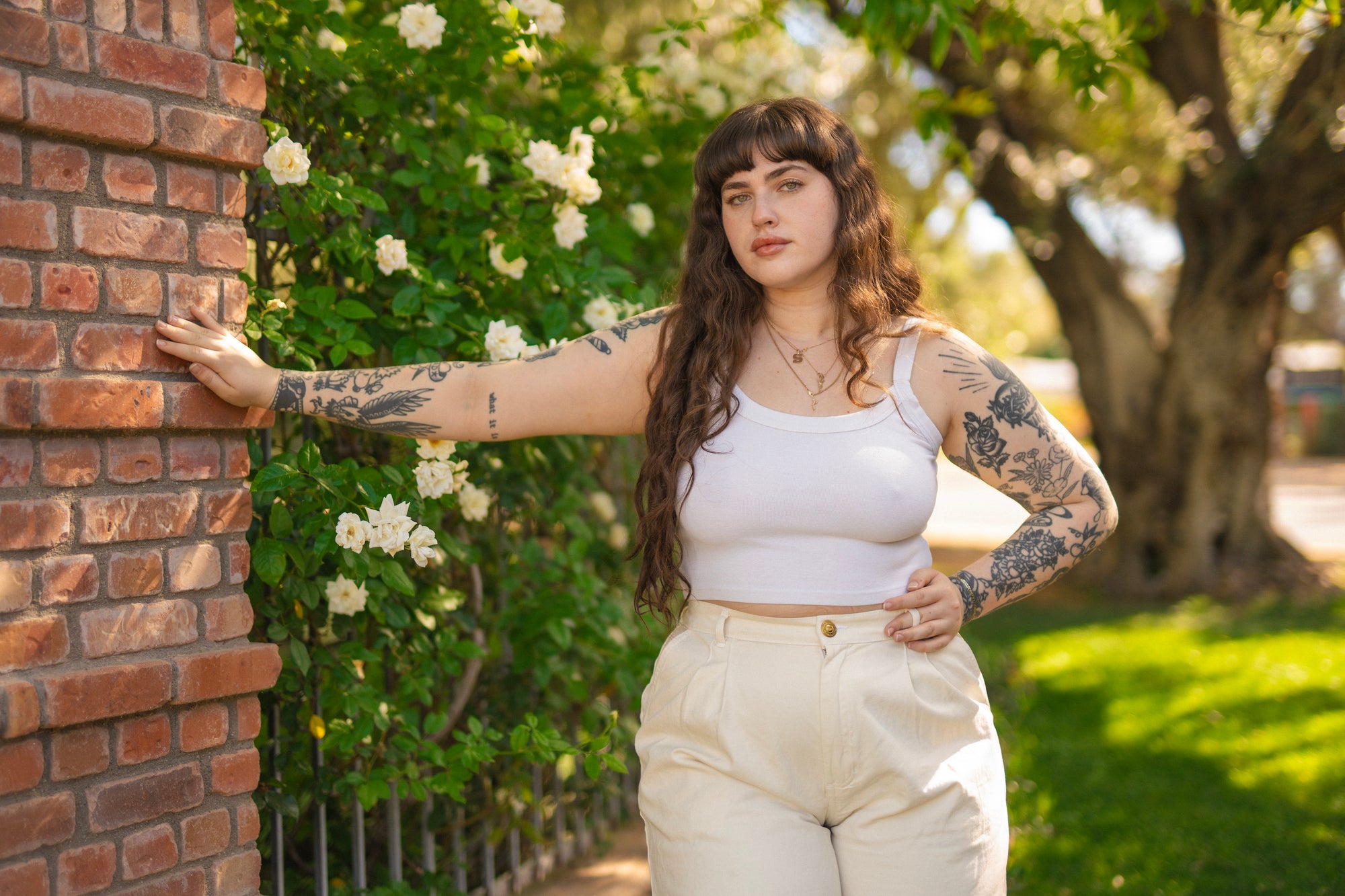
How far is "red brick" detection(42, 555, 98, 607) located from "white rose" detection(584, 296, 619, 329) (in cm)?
143

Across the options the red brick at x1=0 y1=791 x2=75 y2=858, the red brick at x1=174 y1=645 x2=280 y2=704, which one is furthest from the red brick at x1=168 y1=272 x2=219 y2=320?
the red brick at x1=0 y1=791 x2=75 y2=858

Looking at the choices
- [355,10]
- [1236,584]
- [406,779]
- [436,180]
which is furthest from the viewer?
[1236,584]

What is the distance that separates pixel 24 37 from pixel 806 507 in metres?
1.46

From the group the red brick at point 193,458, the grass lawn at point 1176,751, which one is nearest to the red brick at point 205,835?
the red brick at point 193,458

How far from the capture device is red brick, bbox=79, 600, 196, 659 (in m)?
1.81

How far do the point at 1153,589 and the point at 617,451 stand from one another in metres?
6.30

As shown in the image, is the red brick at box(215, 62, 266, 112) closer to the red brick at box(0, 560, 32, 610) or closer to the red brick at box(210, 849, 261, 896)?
the red brick at box(0, 560, 32, 610)

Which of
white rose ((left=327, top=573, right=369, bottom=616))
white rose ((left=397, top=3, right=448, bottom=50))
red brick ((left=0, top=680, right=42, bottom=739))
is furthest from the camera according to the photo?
white rose ((left=397, top=3, right=448, bottom=50))

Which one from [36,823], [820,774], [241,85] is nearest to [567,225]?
[241,85]

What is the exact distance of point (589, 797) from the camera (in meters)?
3.62

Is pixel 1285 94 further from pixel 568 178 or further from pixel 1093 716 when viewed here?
pixel 568 178

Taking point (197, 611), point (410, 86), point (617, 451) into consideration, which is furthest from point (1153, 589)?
point (197, 611)

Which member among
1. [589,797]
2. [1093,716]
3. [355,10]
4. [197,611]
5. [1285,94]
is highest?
[1285,94]

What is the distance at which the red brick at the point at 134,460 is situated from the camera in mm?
1842
